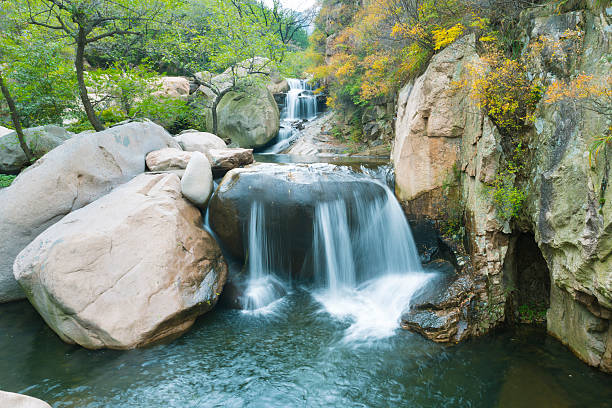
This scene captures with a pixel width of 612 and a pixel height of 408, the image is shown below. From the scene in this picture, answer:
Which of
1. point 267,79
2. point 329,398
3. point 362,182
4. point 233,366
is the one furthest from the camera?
point 267,79

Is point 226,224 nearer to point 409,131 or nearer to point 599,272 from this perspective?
point 409,131

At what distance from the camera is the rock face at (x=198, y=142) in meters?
8.19

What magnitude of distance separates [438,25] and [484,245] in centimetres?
451

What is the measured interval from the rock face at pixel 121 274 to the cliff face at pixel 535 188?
163 inches

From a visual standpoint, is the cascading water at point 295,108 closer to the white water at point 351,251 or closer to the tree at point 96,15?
the tree at point 96,15

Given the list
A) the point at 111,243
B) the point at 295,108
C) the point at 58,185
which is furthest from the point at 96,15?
the point at 295,108

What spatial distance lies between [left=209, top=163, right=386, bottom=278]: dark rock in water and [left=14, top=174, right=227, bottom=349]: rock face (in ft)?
2.43

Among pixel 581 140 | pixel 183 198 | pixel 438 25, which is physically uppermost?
pixel 438 25

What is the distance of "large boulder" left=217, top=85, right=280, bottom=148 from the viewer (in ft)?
49.2

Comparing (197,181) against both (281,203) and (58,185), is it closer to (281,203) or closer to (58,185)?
(281,203)

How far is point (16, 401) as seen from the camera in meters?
1.98

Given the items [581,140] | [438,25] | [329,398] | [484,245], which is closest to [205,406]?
[329,398]

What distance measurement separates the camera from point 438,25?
6.30m

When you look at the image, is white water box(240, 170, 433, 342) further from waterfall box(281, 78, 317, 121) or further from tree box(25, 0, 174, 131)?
waterfall box(281, 78, 317, 121)
